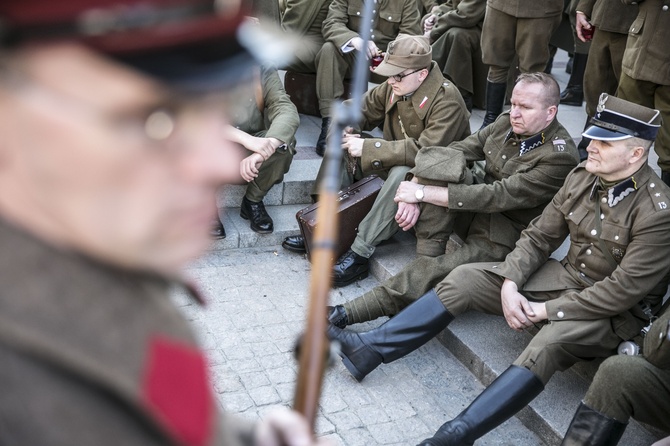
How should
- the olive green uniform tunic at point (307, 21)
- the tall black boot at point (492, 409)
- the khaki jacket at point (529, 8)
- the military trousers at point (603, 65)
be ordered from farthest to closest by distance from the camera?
1. the olive green uniform tunic at point (307, 21)
2. the khaki jacket at point (529, 8)
3. the military trousers at point (603, 65)
4. the tall black boot at point (492, 409)

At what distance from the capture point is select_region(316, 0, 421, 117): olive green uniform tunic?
729 cm

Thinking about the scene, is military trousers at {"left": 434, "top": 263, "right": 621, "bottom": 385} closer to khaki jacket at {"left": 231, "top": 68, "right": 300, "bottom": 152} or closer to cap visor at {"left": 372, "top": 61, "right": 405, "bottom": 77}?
cap visor at {"left": 372, "top": 61, "right": 405, "bottom": 77}

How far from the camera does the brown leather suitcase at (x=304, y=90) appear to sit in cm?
767

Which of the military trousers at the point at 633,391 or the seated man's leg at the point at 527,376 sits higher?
the military trousers at the point at 633,391

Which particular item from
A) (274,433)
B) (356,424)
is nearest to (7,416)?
(274,433)

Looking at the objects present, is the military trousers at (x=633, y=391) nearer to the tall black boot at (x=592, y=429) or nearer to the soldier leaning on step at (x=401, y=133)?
the tall black boot at (x=592, y=429)

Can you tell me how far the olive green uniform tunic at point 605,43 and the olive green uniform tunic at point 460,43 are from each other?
4.42ft

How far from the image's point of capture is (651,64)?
547cm

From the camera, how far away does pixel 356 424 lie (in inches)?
171

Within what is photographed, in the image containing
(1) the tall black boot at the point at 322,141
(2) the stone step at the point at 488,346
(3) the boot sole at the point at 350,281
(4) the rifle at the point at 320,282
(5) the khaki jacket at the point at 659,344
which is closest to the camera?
(4) the rifle at the point at 320,282

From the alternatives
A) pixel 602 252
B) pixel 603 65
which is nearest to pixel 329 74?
pixel 603 65

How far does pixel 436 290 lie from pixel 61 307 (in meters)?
4.00

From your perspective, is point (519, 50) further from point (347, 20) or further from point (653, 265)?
point (653, 265)

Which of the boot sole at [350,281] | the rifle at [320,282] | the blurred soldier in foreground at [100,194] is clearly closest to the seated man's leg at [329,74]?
the boot sole at [350,281]
